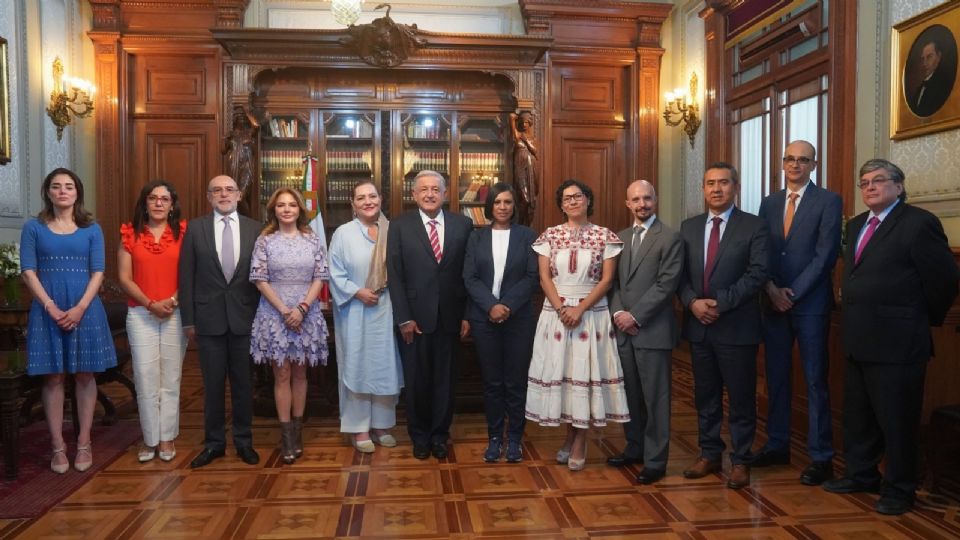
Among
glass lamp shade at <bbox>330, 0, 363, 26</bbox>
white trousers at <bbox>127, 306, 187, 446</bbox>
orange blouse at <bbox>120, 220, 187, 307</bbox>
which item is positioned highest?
glass lamp shade at <bbox>330, 0, 363, 26</bbox>

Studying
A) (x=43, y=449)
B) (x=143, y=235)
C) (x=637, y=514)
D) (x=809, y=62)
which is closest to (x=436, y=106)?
(x=809, y=62)

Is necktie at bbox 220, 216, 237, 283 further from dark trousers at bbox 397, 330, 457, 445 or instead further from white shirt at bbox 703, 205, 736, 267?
white shirt at bbox 703, 205, 736, 267

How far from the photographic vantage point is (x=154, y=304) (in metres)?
3.44

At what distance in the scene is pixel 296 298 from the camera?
3557mm

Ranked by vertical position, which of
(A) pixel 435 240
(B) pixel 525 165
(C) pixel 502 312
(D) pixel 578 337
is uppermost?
(B) pixel 525 165

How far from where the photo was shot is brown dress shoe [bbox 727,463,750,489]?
323cm

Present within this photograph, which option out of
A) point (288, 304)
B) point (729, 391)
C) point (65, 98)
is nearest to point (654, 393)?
point (729, 391)

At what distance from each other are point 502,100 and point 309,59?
1.98m

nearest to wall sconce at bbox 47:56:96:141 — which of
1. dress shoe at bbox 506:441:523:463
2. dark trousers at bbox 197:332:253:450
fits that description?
dark trousers at bbox 197:332:253:450

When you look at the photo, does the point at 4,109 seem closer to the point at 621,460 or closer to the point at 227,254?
the point at 227,254

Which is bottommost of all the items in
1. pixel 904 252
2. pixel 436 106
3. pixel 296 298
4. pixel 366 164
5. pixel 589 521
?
pixel 589 521

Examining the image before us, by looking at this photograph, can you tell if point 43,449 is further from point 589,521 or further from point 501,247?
point 589,521

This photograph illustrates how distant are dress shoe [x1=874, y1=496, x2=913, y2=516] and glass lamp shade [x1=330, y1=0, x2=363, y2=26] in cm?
580

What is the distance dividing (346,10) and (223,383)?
4205 mm
